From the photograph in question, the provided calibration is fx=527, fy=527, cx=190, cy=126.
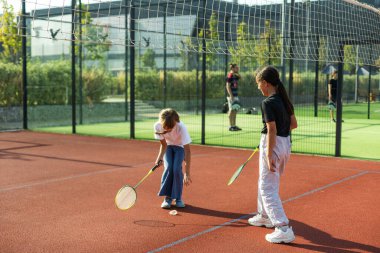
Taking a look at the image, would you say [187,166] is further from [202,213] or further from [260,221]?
[260,221]

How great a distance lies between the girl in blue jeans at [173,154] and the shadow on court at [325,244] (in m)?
1.59

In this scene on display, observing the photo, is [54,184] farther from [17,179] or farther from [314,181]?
[314,181]

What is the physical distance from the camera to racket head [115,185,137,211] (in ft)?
19.5

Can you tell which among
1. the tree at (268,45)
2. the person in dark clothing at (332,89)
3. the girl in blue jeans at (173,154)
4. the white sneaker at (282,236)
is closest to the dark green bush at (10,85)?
the tree at (268,45)

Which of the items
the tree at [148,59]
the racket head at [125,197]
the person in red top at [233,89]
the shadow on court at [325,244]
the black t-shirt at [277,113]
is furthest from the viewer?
the tree at [148,59]

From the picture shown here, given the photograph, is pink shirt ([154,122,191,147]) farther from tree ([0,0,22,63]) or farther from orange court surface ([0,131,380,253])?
tree ([0,0,22,63])

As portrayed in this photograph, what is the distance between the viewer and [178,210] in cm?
645

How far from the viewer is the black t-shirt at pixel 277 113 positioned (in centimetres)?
507

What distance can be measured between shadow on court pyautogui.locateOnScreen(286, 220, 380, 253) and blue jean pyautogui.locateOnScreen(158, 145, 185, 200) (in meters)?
1.63

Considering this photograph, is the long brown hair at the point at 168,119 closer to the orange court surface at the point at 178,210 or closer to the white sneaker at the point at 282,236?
the orange court surface at the point at 178,210

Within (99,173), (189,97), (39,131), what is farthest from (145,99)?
(99,173)

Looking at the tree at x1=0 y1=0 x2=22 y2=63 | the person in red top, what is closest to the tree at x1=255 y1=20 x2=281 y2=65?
the person in red top

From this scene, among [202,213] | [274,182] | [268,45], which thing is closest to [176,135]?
[202,213]

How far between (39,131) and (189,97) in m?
8.18
